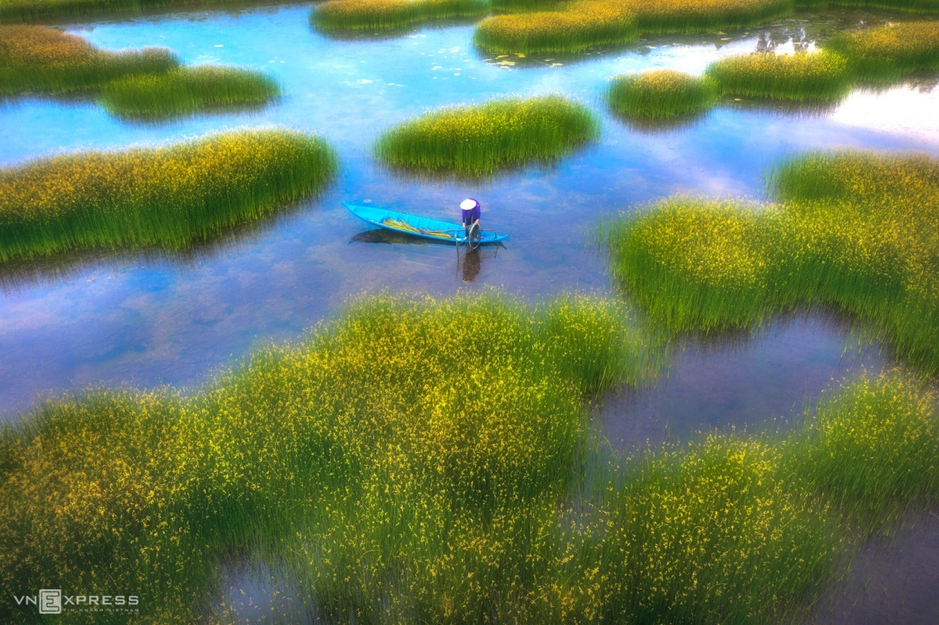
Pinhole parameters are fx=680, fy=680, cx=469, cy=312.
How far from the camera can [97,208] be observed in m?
15.8

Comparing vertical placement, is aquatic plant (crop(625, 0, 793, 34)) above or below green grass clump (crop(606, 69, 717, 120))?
above

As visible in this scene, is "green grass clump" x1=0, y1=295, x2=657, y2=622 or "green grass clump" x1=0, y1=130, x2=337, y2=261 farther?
"green grass clump" x1=0, y1=130, x2=337, y2=261

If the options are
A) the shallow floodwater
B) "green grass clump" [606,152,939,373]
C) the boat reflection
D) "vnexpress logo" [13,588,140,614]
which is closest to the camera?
"vnexpress logo" [13,588,140,614]

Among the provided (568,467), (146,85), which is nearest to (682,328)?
(568,467)

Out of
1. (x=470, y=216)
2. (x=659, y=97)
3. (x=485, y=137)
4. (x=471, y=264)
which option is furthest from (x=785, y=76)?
(x=471, y=264)

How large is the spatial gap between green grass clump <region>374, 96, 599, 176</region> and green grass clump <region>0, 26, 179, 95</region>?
1185 cm

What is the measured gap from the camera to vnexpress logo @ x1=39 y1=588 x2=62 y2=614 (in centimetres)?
725

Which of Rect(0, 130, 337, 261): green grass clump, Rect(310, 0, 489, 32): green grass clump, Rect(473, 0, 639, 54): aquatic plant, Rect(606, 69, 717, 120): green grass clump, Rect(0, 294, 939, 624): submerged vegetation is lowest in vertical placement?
Rect(0, 294, 939, 624): submerged vegetation

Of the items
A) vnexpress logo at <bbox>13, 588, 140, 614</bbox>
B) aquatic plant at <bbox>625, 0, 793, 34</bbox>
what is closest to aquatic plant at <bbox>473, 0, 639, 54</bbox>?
aquatic plant at <bbox>625, 0, 793, 34</bbox>

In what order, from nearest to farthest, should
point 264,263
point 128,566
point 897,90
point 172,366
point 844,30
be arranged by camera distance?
point 128,566 < point 172,366 < point 264,263 < point 897,90 < point 844,30

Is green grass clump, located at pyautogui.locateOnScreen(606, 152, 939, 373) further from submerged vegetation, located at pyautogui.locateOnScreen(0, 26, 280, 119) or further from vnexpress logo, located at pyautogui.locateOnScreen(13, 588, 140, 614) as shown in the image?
submerged vegetation, located at pyautogui.locateOnScreen(0, 26, 280, 119)

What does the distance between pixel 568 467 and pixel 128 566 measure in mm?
5529

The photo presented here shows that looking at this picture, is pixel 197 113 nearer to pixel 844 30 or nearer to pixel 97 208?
pixel 97 208

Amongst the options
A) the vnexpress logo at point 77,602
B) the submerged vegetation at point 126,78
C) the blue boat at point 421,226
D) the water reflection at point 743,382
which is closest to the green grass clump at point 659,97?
the blue boat at point 421,226
